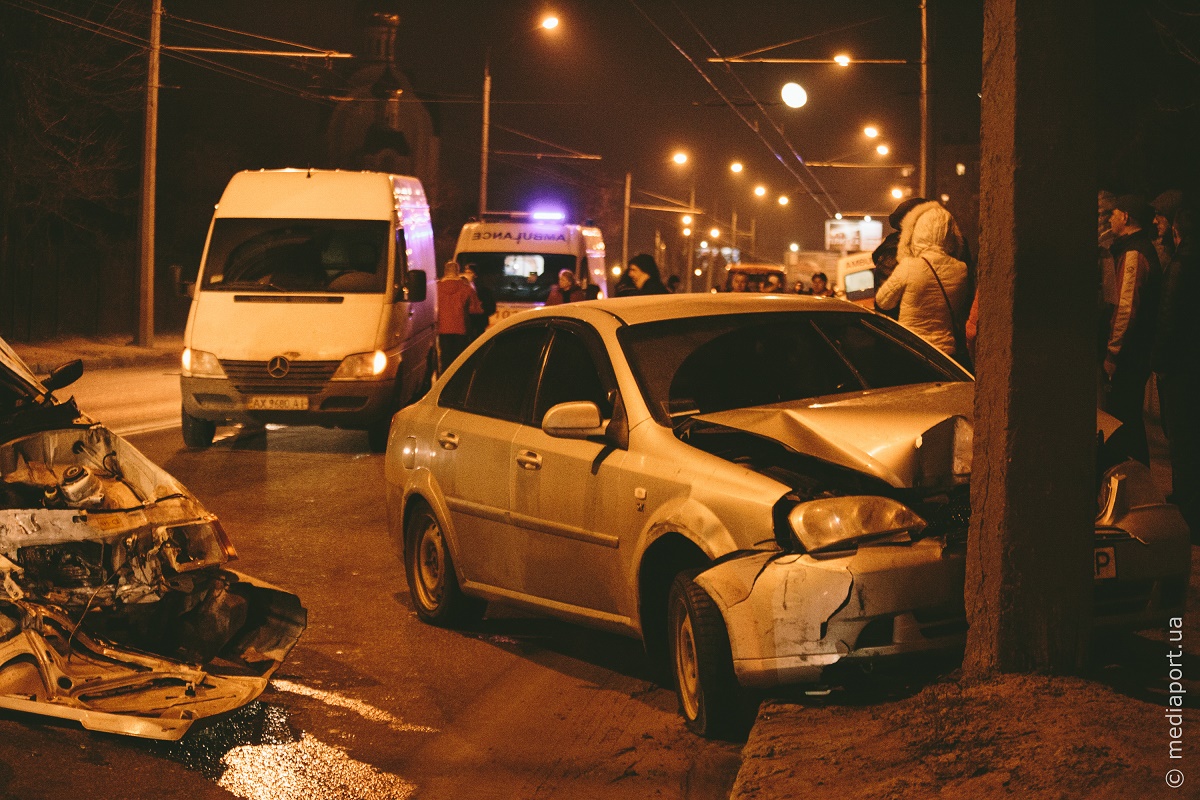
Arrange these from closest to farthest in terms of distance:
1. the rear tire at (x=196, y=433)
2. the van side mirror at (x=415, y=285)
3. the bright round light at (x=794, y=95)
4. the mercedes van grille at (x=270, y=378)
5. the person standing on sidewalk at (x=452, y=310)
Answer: the mercedes van grille at (x=270, y=378)
the rear tire at (x=196, y=433)
the van side mirror at (x=415, y=285)
the person standing on sidewalk at (x=452, y=310)
the bright round light at (x=794, y=95)

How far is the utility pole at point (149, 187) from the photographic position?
94.0 ft

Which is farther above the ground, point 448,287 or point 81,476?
point 448,287

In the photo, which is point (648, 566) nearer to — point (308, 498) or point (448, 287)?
point (308, 498)

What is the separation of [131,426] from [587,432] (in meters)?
11.5

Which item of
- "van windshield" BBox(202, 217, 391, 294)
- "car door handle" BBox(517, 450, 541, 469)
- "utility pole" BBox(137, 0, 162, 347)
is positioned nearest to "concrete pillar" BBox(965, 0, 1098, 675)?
"car door handle" BBox(517, 450, 541, 469)

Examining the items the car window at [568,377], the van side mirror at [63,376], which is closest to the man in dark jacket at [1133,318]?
the car window at [568,377]

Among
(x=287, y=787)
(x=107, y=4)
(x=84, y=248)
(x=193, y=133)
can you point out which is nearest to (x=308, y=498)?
(x=287, y=787)

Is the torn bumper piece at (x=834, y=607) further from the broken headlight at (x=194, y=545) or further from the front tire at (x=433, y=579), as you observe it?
the front tire at (x=433, y=579)

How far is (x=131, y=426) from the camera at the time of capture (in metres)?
16.1

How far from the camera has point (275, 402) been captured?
45.3 ft

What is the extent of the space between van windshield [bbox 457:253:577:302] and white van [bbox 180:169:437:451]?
9.13m

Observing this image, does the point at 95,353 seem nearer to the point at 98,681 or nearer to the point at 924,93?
the point at 924,93

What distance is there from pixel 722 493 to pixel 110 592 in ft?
7.50

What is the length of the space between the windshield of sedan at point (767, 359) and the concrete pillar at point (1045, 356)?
1.66 metres
